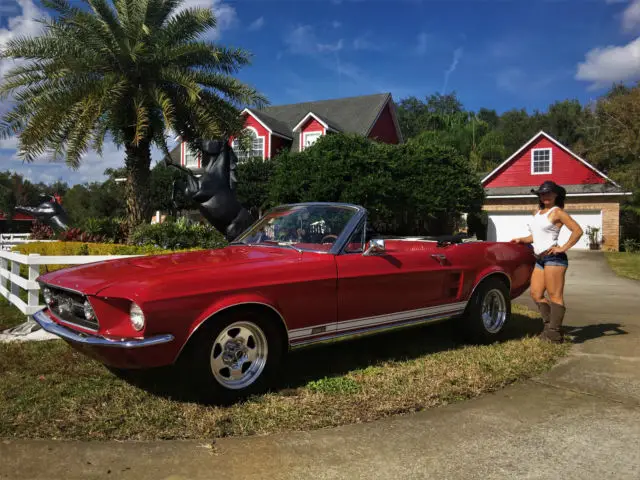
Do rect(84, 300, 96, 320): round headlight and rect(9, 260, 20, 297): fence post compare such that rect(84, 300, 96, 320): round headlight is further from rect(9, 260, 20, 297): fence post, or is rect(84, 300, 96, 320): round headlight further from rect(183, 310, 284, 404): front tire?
rect(9, 260, 20, 297): fence post

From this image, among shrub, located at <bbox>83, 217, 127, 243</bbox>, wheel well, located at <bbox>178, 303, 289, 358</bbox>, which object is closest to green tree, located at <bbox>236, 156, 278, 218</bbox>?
shrub, located at <bbox>83, 217, 127, 243</bbox>

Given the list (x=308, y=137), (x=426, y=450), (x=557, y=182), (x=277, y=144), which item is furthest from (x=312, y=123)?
(x=426, y=450)

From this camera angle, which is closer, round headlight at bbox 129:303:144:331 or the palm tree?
round headlight at bbox 129:303:144:331

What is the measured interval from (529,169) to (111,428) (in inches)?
1053

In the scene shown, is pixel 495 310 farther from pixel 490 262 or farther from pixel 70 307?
pixel 70 307

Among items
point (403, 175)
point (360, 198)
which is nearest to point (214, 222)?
point (360, 198)

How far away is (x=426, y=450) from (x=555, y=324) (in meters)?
3.21

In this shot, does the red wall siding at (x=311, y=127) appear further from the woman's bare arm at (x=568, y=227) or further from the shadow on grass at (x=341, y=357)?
the woman's bare arm at (x=568, y=227)

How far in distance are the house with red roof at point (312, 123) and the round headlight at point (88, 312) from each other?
70.0 feet

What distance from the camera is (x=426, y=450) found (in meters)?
3.08

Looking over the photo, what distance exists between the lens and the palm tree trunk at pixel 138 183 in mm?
13445

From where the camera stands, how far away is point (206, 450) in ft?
9.96

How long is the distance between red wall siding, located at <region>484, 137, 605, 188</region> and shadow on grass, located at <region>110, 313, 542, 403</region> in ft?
69.2

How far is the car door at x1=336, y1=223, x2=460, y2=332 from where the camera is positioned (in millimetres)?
4273
